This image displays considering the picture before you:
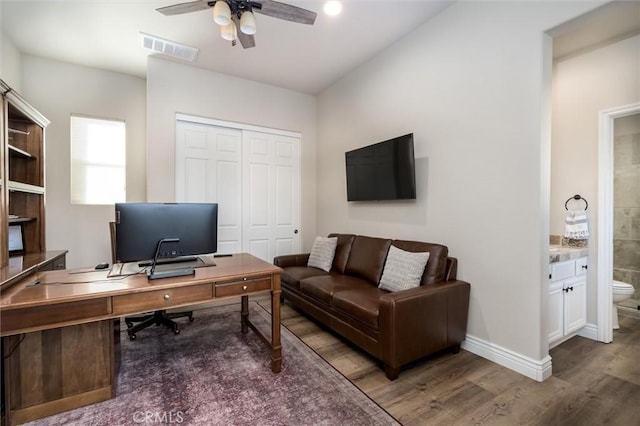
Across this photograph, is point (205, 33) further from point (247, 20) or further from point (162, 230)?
point (162, 230)

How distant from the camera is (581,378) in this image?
208 centimetres

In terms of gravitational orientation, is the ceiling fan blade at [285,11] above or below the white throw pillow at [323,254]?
above

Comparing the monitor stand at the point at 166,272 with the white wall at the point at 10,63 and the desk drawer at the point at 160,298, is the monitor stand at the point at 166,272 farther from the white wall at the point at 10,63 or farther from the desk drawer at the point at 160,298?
the white wall at the point at 10,63

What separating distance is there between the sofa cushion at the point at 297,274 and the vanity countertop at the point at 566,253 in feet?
7.27

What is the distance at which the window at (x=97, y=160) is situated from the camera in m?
3.71

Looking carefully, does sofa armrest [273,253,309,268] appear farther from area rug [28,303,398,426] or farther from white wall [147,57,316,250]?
area rug [28,303,398,426]

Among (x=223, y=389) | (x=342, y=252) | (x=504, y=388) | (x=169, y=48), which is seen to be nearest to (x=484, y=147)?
(x=504, y=388)

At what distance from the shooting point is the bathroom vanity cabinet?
245 centimetres

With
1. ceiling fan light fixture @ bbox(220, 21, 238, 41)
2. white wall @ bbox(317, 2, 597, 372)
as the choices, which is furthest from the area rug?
ceiling fan light fixture @ bbox(220, 21, 238, 41)

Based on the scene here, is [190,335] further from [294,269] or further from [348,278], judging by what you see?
[348,278]

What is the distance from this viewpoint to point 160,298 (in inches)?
70.0

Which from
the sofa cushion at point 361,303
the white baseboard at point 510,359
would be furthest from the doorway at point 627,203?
the sofa cushion at point 361,303

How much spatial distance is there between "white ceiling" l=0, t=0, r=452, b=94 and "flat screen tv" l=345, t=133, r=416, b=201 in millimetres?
1162

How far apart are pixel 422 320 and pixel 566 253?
1.51 meters
